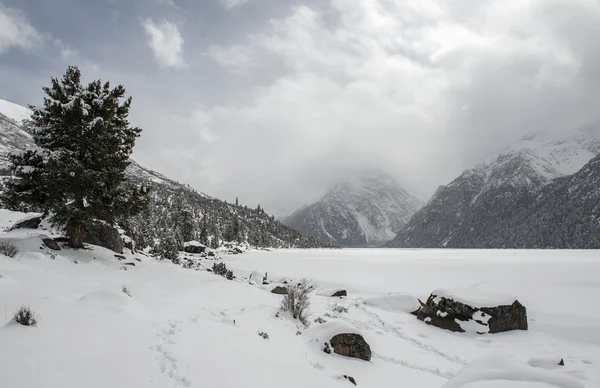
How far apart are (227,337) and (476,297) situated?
43.9 ft

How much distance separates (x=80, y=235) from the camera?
18797 millimetres

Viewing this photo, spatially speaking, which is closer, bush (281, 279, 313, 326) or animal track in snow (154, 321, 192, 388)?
animal track in snow (154, 321, 192, 388)

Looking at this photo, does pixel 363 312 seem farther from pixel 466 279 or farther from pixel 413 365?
pixel 466 279

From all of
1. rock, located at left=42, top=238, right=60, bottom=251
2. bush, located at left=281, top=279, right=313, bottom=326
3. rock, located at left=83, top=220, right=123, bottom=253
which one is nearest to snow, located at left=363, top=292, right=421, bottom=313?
bush, located at left=281, top=279, right=313, bottom=326

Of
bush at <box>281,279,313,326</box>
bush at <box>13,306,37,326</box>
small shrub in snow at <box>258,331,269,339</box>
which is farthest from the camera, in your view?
bush at <box>281,279,313,326</box>

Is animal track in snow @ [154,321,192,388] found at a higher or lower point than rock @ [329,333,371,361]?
higher

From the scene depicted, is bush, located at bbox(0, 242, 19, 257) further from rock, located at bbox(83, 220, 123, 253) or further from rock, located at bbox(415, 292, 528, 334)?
rock, located at bbox(415, 292, 528, 334)

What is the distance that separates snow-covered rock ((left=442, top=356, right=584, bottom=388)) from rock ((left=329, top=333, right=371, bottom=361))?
451 cm

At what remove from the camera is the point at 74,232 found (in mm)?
18281

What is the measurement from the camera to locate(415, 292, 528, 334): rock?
14500 mm

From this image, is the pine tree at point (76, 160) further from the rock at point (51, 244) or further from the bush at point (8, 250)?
the bush at point (8, 250)

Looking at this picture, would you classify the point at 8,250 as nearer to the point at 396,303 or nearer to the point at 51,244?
the point at 51,244

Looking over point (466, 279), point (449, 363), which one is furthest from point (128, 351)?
point (466, 279)

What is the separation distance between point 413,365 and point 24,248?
19183 mm
